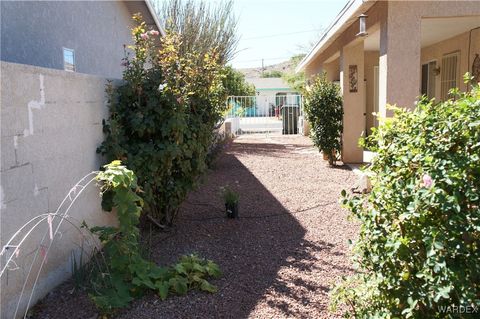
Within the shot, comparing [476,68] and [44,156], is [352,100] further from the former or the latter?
[44,156]

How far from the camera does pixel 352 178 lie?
32.3 ft

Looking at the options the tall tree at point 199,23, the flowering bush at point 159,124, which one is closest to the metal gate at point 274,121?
the tall tree at point 199,23

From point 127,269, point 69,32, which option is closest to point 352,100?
point 69,32

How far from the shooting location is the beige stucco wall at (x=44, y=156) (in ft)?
11.5

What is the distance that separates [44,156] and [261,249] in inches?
102

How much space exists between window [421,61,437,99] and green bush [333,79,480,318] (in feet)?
37.5

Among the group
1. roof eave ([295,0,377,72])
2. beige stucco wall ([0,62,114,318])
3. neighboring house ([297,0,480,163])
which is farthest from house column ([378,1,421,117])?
beige stucco wall ([0,62,114,318])

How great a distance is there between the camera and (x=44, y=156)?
408cm

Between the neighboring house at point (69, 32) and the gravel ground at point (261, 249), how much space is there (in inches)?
111

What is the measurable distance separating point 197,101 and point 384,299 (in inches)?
155

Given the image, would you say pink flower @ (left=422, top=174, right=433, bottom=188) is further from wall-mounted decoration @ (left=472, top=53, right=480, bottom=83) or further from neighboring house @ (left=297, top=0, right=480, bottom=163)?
wall-mounted decoration @ (left=472, top=53, right=480, bottom=83)

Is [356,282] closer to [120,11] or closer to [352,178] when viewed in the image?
[352,178]

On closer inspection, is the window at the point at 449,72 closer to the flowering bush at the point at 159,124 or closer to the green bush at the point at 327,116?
the green bush at the point at 327,116

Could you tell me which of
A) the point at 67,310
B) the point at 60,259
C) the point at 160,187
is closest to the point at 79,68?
the point at 160,187
